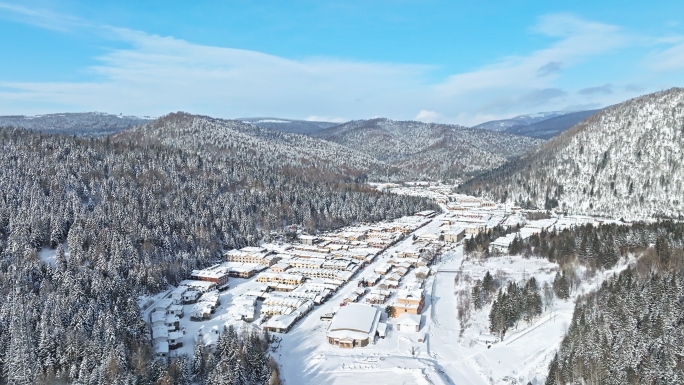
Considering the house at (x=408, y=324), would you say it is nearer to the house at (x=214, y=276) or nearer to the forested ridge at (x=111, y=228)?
the forested ridge at (x=111, y=228)

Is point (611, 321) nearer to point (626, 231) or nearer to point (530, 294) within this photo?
point (530, 294)

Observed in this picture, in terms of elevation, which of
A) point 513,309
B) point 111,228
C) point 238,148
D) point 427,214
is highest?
point 238,148

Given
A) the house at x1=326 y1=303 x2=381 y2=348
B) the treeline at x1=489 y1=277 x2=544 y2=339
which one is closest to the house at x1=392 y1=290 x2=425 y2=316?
the house at x1=326 y1=303 x2=381 y2=348

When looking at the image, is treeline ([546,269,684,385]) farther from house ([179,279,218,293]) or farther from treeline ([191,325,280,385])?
house ([179,279,218,293])

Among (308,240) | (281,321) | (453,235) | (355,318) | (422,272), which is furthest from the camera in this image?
(453,235)

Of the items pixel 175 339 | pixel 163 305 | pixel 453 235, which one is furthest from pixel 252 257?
pixel 453 235

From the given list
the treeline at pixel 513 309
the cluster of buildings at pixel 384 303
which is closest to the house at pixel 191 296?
the cluster of buildings at pixel 384 303

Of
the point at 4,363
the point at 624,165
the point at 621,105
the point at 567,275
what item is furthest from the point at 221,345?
the point at 621,105

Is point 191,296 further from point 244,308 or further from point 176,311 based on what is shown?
point 244,308
